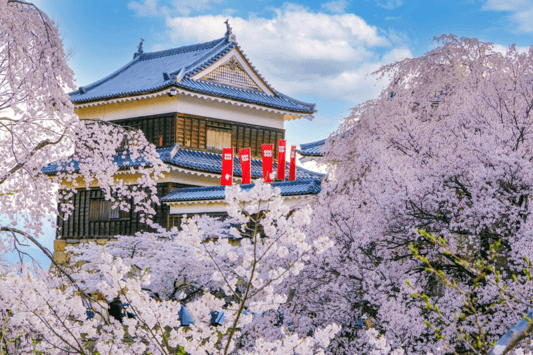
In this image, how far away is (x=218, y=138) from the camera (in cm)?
2083

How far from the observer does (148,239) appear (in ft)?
45.0

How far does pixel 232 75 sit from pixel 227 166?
4.73 m

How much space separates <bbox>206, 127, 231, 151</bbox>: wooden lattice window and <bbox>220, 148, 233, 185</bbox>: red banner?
131cm

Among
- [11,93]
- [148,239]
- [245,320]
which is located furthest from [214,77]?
[245,320]

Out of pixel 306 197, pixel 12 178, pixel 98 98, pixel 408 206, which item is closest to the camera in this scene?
pixel 12 178

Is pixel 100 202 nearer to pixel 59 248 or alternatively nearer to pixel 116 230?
pixel 116 230

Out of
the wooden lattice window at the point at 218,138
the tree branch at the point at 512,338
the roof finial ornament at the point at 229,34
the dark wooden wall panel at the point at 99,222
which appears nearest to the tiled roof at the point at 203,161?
the wooden lattice window at the point at 218,138

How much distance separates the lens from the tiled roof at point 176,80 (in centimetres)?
1997

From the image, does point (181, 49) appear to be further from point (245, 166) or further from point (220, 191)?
point (220, 191)

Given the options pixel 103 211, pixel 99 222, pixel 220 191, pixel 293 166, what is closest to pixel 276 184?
pixel 220 191

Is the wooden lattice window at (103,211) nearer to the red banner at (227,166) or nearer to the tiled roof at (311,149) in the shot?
the red banner at (227,166)

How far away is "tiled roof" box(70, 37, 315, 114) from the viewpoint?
786 inches

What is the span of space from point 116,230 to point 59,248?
10.6 feet

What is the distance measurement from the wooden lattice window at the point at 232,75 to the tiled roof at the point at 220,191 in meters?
5.56
